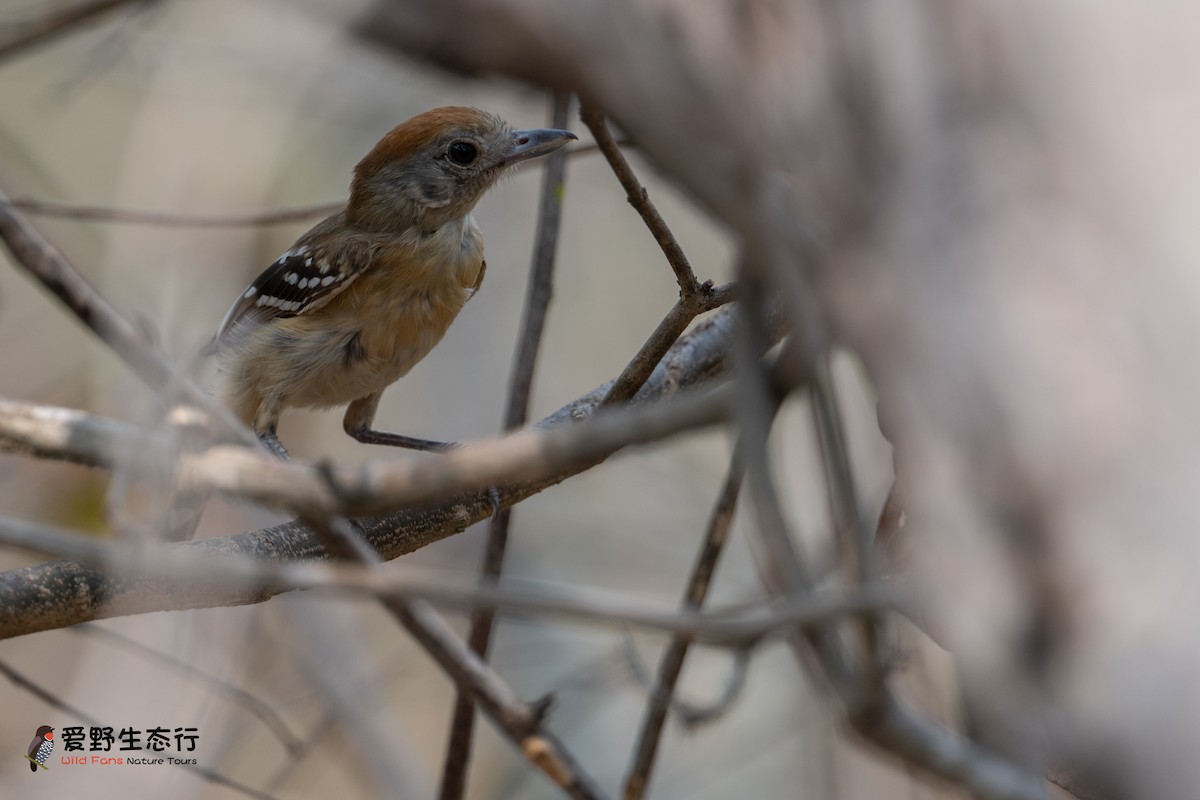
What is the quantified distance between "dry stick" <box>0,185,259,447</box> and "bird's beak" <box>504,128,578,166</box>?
8.28 ft

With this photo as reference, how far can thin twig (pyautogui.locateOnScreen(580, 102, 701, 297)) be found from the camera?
2576 millimetres

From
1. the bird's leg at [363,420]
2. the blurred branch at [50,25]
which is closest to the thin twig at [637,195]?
the blurred branch at [50,25]

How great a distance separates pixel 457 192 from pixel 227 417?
3.15 meters

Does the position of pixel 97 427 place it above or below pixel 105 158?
below

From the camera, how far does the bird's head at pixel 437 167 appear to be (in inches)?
176

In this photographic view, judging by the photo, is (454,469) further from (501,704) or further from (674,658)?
(674,658)

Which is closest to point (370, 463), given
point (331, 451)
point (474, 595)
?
point (474, 595)

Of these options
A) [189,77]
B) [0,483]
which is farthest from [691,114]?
[0,483]

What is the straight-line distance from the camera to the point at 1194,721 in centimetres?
124

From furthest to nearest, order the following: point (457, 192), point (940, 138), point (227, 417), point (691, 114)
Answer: point (457, 192)
point (691, 114)
point (940, 138)
point (227, 417)

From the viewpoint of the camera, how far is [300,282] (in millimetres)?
4379

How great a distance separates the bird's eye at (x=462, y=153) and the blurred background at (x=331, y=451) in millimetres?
455

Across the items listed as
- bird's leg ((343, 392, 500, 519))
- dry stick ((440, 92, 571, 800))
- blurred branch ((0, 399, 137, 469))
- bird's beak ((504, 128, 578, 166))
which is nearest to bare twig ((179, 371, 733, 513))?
blurred branch ((0, 399, 137, 469))

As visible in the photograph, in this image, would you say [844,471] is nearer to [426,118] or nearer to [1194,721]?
[1194,721]
